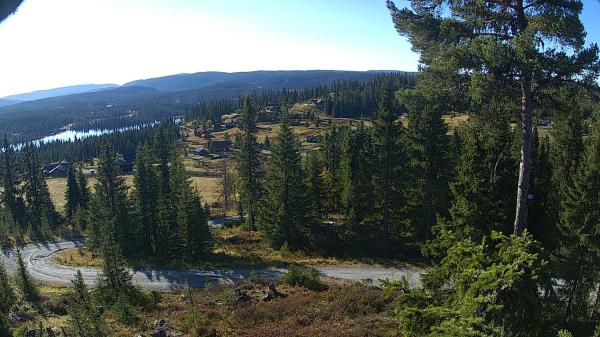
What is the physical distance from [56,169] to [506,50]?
157 meters

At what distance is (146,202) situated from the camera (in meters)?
46.5

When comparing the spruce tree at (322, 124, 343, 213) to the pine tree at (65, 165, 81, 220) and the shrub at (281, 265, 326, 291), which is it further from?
the pine tree at (65, 165, 81, 220)

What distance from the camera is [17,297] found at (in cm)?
3150

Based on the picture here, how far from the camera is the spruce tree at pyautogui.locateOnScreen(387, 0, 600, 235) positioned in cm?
1095

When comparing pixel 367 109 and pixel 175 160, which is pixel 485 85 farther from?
pixel 367 109

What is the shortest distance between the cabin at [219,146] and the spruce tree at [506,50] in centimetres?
13881

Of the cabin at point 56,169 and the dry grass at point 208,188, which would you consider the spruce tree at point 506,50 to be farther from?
the cabin at point 56,169

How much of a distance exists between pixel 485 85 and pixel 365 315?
45.4 feet

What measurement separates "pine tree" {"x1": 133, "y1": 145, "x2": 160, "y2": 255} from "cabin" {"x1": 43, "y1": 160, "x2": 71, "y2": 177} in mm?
108350

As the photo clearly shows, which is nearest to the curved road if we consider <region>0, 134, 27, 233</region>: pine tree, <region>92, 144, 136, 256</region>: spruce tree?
<region>92, 144, 136, 256</region>: spruce tree

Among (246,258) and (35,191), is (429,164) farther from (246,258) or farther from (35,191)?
(35,191)

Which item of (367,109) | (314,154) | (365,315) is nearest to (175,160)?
(314,154)

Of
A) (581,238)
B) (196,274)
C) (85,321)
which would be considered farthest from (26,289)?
(581,238)

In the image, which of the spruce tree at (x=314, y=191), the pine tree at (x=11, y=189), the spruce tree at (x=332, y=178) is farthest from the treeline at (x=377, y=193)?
the pine tree at (x=11, y=189)
